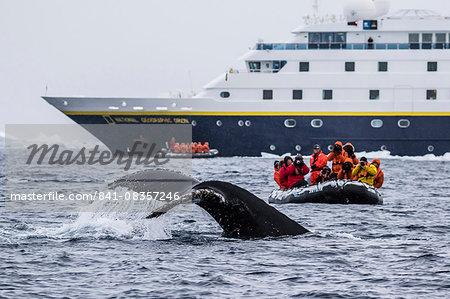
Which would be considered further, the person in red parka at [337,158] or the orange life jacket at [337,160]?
the orange life jacket at [337,160]

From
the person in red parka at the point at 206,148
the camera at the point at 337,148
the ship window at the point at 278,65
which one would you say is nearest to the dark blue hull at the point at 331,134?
the person in red parka at the point at 206,148

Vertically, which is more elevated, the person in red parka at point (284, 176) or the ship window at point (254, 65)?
the ship window at point (254, 65)

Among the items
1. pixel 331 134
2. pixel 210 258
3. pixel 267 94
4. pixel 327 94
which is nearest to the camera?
pixel 210 258

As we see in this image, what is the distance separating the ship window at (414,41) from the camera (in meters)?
62.4

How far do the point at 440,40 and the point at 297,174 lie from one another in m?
37.5

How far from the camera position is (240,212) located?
51.6 ft

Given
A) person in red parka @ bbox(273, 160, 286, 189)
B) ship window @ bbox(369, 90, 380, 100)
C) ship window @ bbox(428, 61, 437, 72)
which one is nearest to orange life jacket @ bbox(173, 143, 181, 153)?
ship window @ bbox(369, 90, 380, 100)

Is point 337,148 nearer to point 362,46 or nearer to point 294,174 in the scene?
point 294,174

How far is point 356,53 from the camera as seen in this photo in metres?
62.1

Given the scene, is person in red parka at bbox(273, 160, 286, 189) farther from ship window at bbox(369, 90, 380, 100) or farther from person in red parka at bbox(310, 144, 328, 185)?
ship window at bbox(369, 90, 380, 100)

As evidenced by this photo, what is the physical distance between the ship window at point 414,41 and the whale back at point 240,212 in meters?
47.3

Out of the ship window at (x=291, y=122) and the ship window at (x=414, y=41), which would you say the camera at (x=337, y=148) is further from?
the ship window at (x=414, y=41)

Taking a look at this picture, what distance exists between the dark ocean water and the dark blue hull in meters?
37.2

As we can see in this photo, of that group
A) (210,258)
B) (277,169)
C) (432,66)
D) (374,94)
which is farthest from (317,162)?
(432,66)
